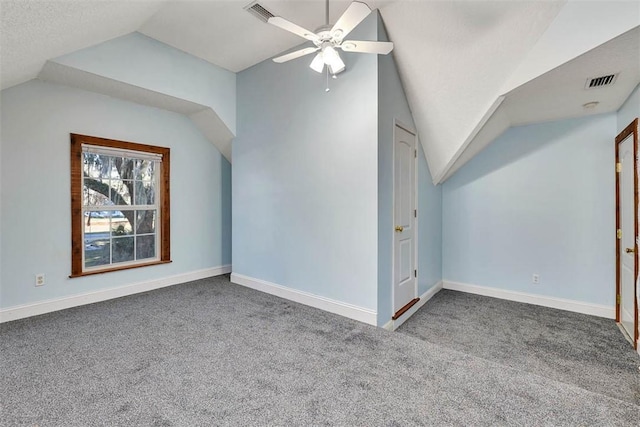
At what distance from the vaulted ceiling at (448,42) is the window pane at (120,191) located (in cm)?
134

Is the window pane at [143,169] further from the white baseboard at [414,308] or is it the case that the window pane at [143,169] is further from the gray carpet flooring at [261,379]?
the white baseboard at [414,308]

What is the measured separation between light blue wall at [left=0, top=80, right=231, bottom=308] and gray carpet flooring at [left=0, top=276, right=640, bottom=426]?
0.52 metres

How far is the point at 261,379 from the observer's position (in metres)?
1.98

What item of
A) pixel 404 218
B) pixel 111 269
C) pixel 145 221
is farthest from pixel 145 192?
pixel 404 218

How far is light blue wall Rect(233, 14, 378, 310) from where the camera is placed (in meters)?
2.85

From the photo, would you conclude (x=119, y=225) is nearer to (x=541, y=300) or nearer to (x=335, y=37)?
(x=335, y=37)

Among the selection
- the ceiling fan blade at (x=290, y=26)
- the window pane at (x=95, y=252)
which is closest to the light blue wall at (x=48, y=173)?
the window pane at (x=95, y=252)

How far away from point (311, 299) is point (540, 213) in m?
3.04

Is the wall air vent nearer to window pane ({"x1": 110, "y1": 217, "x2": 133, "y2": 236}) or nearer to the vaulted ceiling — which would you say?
the vaulted ceiling

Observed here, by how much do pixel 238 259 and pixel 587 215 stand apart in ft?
14.4

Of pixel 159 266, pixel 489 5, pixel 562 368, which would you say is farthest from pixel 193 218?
pixel 562 368

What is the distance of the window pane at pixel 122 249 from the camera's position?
379cm

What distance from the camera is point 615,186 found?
3211 mm

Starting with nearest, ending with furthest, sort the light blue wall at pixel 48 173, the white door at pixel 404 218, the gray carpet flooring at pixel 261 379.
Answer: the gray carpet flooring at pixel 261 379, the light blue wall at pixel 48 173, the white door at pixel 404 218
